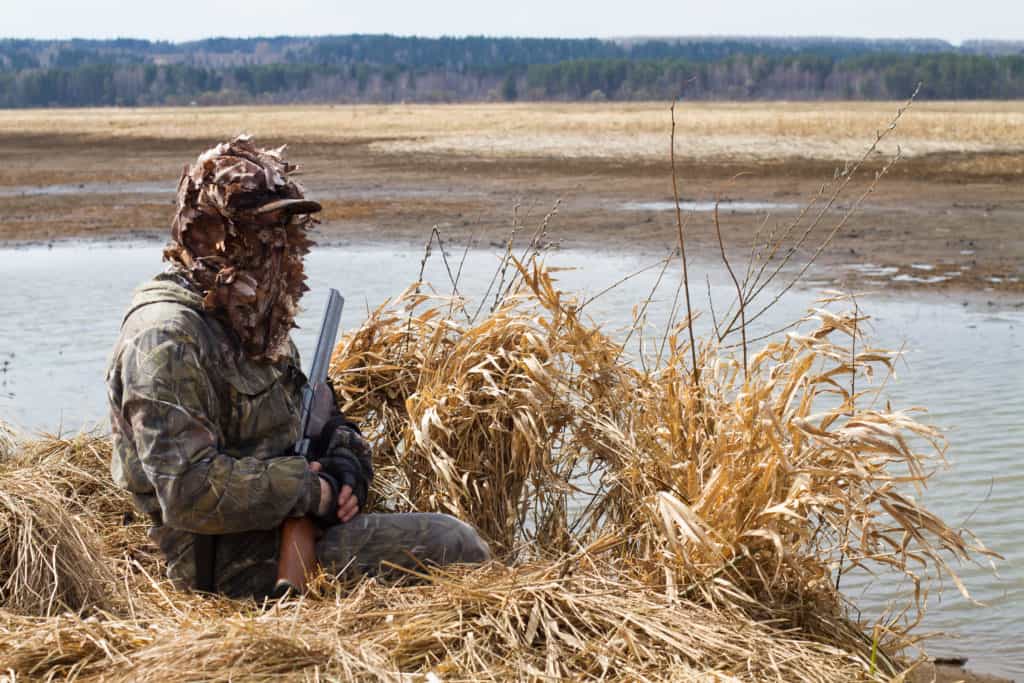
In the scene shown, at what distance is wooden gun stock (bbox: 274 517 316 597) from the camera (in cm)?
340

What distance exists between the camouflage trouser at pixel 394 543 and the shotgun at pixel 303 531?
0.08m

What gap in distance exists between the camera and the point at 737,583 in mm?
3479

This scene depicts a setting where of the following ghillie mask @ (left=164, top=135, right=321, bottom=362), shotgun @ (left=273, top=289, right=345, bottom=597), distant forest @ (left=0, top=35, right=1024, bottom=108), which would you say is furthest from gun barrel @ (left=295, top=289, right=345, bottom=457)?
distant forest @ (left=0, top=35, right=1024, bottom=108)

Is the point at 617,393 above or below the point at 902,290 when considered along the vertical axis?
above

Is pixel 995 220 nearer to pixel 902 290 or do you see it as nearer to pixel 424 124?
pixel 902 290

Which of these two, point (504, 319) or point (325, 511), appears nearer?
point (325, 511)

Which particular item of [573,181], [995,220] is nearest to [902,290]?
[995,220]

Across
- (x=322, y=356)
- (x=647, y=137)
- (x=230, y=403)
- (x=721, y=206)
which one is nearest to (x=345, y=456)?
Result: (x=322, y=356)

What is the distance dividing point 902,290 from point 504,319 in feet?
29.2

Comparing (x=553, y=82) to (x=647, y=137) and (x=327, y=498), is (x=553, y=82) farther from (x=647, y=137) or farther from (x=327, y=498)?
(x=327, y=498)

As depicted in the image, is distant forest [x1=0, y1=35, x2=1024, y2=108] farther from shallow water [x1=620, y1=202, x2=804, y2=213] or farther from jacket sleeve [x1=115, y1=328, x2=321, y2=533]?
jacket sleeve [x1=115, y1=328, x2=321, y2=533]

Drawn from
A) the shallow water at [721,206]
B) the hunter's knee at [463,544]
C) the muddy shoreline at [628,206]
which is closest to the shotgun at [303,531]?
the hunter's knee at [463,544]

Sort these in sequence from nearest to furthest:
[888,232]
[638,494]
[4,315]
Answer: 1. [638,494]
2. [4,315]
3. [888,232]

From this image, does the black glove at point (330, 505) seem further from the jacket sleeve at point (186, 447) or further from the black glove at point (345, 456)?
the jacket sleeve at point (186, 447)
